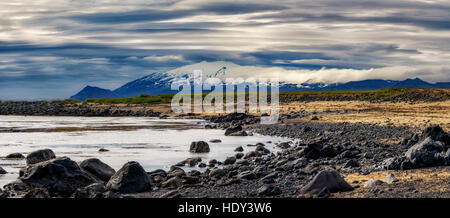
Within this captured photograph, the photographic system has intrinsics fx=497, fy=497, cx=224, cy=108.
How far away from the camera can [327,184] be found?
1423 cm

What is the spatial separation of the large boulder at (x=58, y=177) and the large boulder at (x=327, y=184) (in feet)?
26.8

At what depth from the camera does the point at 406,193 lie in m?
13.4

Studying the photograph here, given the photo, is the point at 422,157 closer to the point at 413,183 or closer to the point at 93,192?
the point at 413,183

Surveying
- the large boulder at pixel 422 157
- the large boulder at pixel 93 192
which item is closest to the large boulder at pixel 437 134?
the large boulder at pixel 422 157

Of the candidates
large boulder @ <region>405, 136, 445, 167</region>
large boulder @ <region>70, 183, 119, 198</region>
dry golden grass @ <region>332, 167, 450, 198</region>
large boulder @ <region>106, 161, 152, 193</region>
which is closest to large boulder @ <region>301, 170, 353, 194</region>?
dry golden grass @ <region>332, 167, 450, 198</region>

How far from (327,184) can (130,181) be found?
7.00m

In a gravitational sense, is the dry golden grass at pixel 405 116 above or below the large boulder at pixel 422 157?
below

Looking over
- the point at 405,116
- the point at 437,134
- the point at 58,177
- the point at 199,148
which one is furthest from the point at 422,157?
the point at 405,116

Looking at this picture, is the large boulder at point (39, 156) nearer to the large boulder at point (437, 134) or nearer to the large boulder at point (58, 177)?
the large boulder at point (58, 177)

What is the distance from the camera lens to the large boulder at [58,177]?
→ 17.2 meters

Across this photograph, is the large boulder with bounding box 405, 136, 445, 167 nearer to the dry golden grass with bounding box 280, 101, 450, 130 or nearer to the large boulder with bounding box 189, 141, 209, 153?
the large boulder with bounding box 189, 141, 209, 153

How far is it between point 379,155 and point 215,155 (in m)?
9.70

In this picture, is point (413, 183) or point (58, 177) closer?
point (413, 183)
